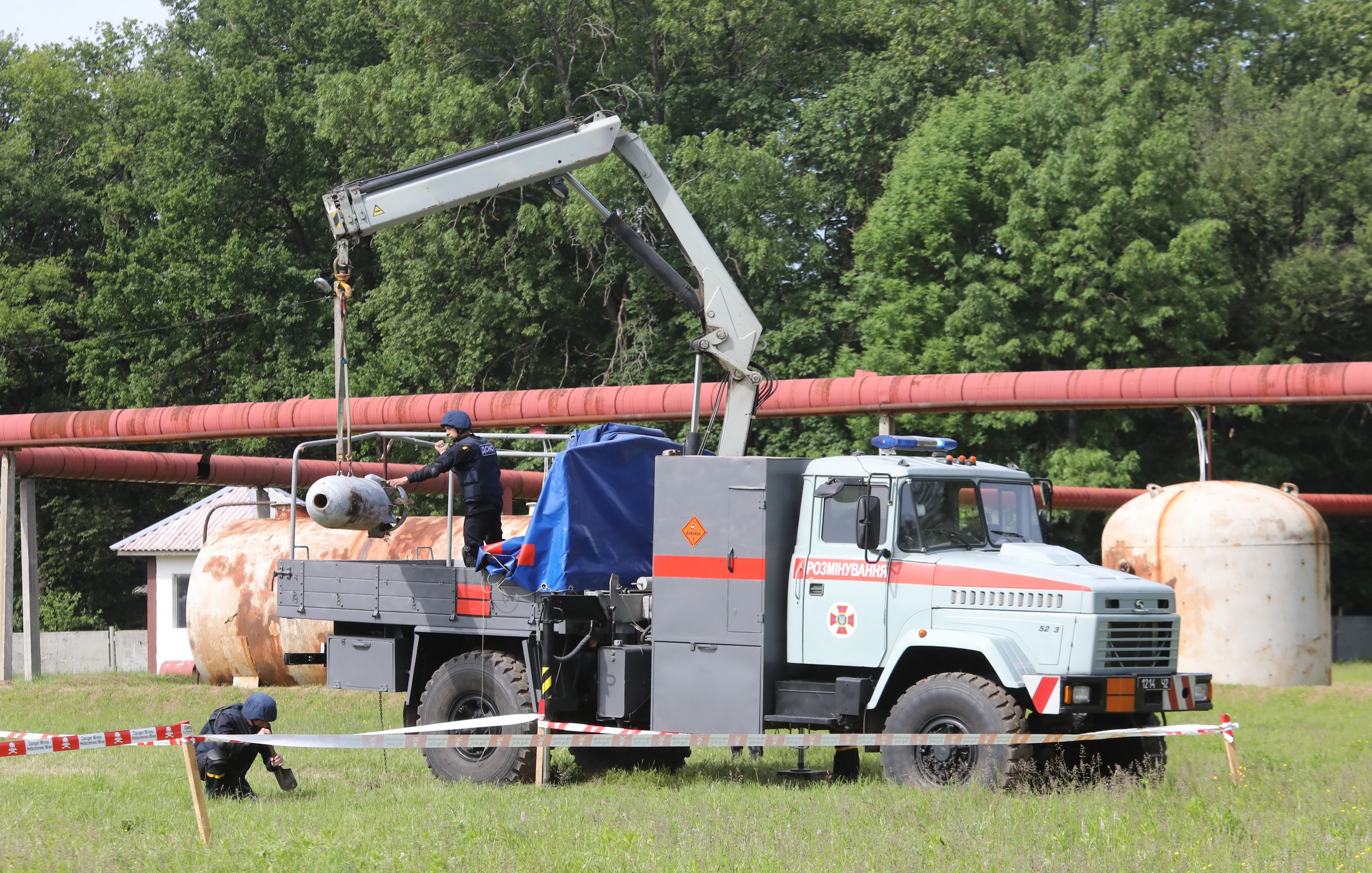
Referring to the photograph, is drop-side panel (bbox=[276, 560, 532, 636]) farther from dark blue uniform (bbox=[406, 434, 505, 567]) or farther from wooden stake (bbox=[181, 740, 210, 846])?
wooden stake (bbox=[181, 740, 210, 846])

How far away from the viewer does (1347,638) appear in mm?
42812

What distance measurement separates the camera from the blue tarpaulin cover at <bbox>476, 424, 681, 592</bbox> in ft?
43.2

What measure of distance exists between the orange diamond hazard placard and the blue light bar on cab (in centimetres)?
164

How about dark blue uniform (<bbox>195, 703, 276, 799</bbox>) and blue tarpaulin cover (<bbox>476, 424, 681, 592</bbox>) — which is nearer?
dark blue uniform (<bbox>195, 703, 276, 799</bbox>)

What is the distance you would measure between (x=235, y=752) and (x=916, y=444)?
6.11m

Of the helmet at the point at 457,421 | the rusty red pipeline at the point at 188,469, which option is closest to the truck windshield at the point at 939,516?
the helmet at the point at 457,421

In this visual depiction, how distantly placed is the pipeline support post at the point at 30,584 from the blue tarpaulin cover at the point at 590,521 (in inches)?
596

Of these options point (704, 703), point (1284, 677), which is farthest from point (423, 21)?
point (704, 703)

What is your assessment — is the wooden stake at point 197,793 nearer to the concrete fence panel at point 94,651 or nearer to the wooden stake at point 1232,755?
the wooden stake at point 1232,755

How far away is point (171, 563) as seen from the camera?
131 feet

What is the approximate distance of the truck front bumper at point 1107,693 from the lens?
1135 cm

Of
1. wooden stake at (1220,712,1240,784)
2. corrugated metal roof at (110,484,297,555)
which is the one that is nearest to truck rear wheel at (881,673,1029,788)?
wooden stake at (1220,712,1240,784)

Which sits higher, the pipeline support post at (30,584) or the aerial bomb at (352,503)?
the aerial bomb at (352,503)

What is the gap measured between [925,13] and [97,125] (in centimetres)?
2879
